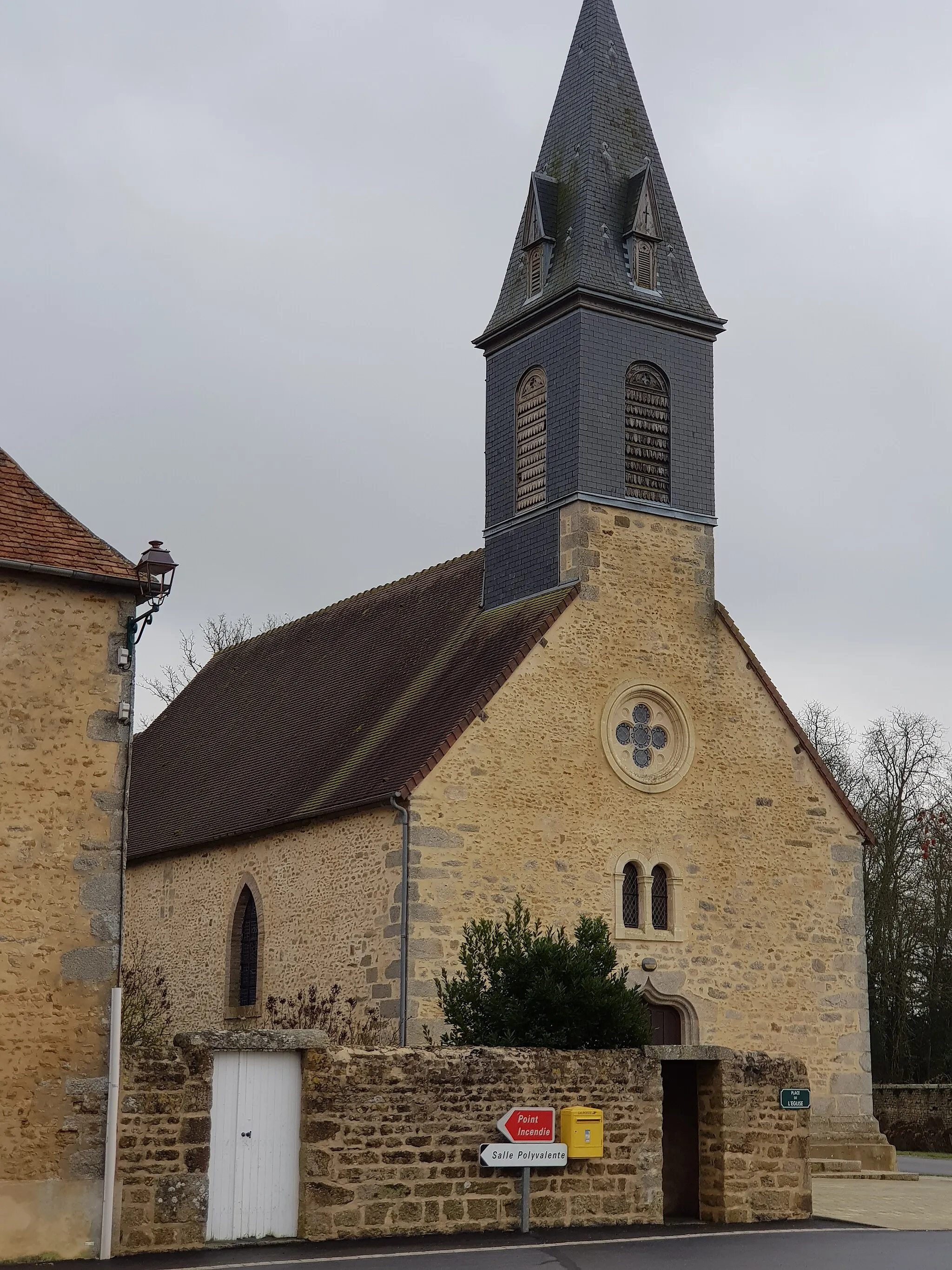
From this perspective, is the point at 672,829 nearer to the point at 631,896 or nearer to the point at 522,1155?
the point at 631,896

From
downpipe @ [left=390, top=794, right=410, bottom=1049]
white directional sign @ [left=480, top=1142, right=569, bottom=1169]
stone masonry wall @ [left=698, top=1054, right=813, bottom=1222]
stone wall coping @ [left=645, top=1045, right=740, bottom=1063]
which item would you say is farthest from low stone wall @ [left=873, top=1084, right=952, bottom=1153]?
white directional sign @ [left=480, top=1142, right=569, bottom=1169]

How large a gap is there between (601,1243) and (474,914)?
6.61 meters

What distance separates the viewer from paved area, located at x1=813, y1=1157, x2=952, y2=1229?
582 inches

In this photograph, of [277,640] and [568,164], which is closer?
[568,164]

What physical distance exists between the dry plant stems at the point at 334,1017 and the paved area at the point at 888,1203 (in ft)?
16.7

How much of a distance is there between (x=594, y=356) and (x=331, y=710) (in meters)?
6.34

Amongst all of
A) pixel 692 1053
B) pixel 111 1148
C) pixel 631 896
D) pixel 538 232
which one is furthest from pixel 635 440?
pixel 111 1148

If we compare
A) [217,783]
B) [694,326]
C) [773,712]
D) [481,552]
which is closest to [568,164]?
[694,326]

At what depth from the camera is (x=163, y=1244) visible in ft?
38.9

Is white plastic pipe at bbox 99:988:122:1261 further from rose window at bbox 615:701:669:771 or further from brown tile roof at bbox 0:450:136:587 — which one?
rose window at bbox 615:701:669:771

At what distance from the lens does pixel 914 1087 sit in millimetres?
30641

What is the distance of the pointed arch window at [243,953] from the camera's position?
73.0 feet

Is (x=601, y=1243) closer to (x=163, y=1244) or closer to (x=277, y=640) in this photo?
(x=163, y=1244)

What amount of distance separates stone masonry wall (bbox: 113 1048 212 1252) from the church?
6300 millimetres
